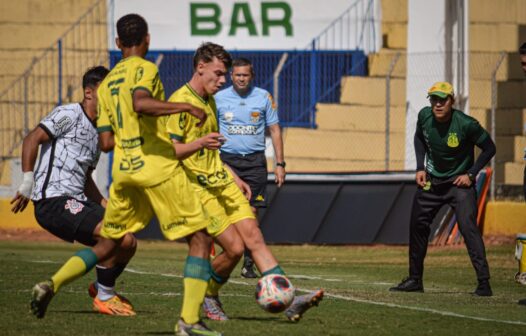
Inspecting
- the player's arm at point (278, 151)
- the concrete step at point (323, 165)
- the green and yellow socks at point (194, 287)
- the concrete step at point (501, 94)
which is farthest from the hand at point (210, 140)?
the concrete step at point (501, 94)

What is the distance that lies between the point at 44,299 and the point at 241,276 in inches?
211

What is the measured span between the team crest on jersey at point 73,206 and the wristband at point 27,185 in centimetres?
31

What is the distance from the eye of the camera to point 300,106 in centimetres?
2567

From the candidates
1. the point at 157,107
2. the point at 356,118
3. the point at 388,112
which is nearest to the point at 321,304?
the point at 157,107

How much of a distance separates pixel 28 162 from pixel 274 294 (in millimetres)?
2523

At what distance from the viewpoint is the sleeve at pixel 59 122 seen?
976cm

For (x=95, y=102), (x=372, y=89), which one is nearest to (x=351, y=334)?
(x=95, y=102)

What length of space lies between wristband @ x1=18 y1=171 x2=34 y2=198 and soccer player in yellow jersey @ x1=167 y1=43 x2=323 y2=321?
143cm

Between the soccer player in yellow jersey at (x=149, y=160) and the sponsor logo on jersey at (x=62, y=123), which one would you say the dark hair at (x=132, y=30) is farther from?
the sponsor logo on jersey at (x=62, y=123)

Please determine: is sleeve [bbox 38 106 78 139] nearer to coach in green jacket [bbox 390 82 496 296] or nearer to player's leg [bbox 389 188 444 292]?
coach in green jacket [bbox 390 82 496 296]

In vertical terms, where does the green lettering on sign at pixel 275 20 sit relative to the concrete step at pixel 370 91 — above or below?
above

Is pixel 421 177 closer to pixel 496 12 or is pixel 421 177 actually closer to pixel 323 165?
pixel 323 165

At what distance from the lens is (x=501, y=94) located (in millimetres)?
24234

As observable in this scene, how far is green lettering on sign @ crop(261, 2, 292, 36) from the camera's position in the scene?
2802 cm
